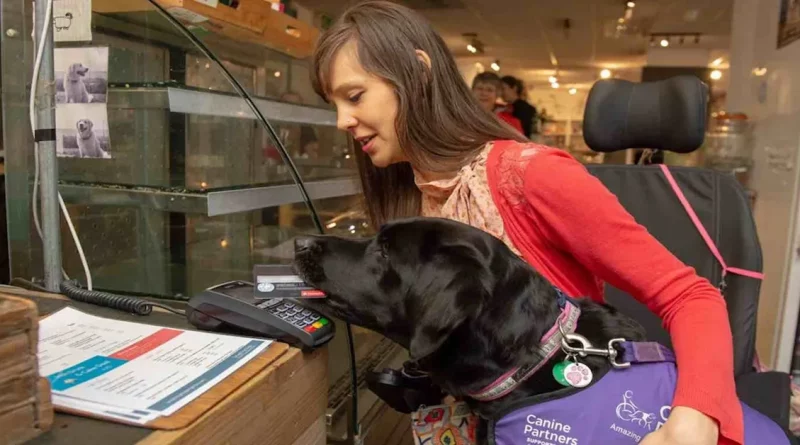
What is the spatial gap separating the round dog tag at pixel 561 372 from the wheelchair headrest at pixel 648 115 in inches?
26.8

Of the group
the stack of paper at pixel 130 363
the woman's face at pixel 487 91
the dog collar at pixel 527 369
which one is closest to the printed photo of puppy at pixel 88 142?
the stack of paper at pixel 130 363

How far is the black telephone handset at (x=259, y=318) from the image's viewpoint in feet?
2.50

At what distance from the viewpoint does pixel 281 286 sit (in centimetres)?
90

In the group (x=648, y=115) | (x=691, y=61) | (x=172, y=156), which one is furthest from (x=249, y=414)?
(x=691, y=61)

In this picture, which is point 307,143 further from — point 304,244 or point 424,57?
point 304,244

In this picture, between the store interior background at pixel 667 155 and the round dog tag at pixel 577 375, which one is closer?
the round dog tag at pixel 577 375

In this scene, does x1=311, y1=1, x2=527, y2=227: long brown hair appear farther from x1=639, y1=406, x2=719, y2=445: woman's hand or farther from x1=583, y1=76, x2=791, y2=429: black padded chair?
x1=639, y1=406, x2=719, y2=445: woman's hand

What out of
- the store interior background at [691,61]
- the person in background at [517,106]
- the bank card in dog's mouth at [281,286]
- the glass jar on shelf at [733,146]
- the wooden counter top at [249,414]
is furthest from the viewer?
the person in background at [517,106]

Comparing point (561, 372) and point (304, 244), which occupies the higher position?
point (304, 244)

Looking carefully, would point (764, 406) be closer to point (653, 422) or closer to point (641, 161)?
point (653, 422)

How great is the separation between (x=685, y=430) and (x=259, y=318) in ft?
1.89

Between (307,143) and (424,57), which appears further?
(307,143)

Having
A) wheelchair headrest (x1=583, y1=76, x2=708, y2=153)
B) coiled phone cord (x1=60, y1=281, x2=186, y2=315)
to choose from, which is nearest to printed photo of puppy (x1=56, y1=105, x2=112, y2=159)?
coiled phone cord (x1=60, y1=281, x2=186, y2=315)

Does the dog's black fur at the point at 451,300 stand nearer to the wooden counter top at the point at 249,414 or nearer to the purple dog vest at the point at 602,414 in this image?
the purple dog vest at the point at 602,414
